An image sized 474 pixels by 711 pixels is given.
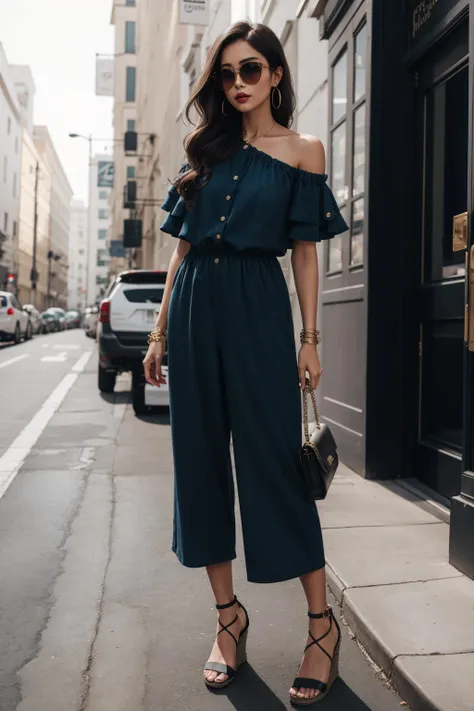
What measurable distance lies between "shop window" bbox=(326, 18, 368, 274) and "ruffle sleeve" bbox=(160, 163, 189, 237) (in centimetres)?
279

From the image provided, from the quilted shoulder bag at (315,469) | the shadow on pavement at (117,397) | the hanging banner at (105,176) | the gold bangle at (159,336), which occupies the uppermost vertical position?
the hanging banner at (105,176)

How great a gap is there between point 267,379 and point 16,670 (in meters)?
1.25

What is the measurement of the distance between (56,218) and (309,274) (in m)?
117

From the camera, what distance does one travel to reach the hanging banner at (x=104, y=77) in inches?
2368

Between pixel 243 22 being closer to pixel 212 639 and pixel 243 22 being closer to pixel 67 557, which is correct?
pixel 212 639

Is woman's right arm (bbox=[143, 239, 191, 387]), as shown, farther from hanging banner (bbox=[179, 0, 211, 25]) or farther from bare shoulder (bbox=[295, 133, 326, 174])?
hanging banner (bbox=[179, 0, 211, 25])

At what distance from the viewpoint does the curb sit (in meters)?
2.39

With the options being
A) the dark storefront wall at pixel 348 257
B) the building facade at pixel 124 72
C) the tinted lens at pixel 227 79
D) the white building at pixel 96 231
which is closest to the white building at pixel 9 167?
the building facade at pixel 124 72

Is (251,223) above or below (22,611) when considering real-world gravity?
above

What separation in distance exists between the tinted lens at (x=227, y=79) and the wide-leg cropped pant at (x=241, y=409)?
1.71 feet

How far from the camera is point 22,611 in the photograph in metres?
3.21

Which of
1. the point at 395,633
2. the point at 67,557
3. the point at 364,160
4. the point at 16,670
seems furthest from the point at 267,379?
the point at 364,160

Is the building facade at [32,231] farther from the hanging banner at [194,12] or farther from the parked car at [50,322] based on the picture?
the hanging banner at [194,12]

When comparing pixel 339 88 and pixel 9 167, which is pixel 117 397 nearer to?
pixel 339 88
